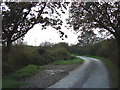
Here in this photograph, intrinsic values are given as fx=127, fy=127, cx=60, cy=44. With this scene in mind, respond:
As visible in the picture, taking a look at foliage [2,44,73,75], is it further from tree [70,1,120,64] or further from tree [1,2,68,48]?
tree [70,1,120,64]

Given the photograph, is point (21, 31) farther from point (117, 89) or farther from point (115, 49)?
point (115, 49)

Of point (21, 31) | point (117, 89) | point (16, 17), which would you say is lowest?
point (117, 89)

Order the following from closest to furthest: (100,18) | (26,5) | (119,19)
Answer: (26,5)
(119,19)
(100,18)

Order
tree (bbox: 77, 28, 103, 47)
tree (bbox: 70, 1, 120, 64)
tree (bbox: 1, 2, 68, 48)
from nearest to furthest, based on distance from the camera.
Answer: tree (bbox: 1, 2, 68, 48)
tree (bbox: 70, 1, 120, 64)
tree (bbox: 77, 28, 103, 47)

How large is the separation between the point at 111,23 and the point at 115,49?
2213 millimetres

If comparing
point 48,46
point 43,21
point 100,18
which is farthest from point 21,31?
point 48,46

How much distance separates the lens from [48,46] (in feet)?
78.5

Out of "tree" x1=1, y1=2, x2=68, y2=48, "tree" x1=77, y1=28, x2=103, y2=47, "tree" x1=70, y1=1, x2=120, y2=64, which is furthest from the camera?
"tree" x1=77, y1=28, x2=103, y2=47

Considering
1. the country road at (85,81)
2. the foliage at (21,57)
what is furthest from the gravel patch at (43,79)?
the foliage at (21,57)

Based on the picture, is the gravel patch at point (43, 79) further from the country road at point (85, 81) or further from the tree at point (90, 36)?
the tree at point (90, 36)

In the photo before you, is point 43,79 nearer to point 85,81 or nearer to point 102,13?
point 85,81

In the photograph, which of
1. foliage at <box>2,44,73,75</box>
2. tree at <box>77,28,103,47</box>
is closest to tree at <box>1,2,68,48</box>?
foliage at <box>2,44,73,75</box>

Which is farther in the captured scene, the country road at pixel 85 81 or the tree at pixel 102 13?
the tree at pixel 102 13

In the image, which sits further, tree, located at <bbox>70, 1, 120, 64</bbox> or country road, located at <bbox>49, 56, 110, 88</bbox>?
tree, located at <bbox>70, 1, 120, 64</bbox>
